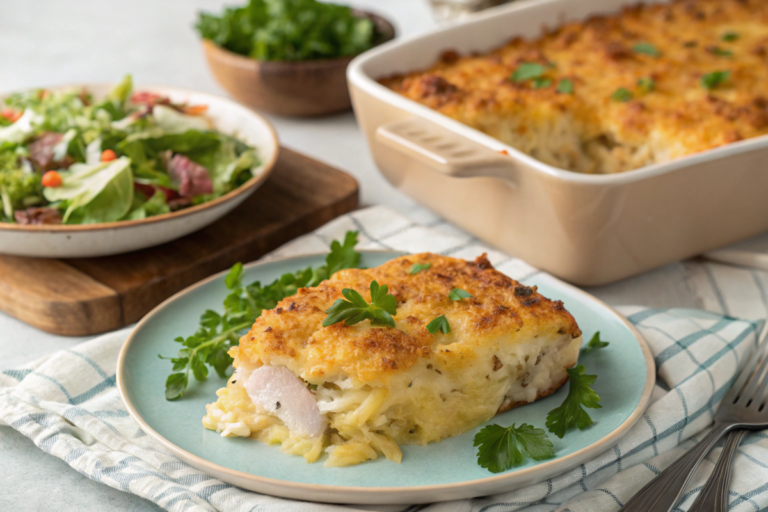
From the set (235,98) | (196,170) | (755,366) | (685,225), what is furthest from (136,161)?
(755,366)

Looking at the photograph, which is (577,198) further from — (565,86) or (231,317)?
(231,317)

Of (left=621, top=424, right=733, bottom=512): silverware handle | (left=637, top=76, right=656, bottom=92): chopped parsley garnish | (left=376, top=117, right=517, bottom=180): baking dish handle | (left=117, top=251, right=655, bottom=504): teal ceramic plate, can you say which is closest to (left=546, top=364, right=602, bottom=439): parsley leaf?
(left=117, top=251, right=655, bottom=504): teal ceramic plate

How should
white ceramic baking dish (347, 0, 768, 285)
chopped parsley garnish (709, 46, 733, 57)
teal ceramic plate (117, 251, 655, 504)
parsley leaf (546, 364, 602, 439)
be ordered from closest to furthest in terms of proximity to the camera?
teal ceramic plate (117, 251, 655, 504) → parsley leaf (546, 364, 602, 439) → white ceramic baking dish (347, 0, 768, 285) → chopped parsley garnish (709, 46, 733, 57)

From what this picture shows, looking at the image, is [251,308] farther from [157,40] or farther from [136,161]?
[157,40]

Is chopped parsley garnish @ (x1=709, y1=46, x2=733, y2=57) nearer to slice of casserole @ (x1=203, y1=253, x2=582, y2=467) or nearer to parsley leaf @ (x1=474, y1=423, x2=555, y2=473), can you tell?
slice of casserole @ (x1=203, y1=253, x2=582, y2=467)

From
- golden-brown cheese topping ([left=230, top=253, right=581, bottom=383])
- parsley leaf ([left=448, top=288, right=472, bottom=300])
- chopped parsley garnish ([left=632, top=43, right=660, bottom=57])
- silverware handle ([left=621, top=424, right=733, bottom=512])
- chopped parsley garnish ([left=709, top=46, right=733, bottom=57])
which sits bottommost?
silverware handle ([left=621, top=424, right=733, bottom=512])

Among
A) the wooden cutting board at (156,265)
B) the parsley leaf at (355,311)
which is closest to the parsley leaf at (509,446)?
the parsley leaf at (355,311)

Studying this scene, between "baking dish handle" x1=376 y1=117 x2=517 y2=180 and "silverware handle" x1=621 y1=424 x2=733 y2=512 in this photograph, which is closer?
"silverware handle" x1=621 y1=424 x2=733 y2=512

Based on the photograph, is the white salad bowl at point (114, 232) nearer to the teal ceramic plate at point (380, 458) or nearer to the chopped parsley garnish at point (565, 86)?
the teal ceramic plate at point (380, 458)
